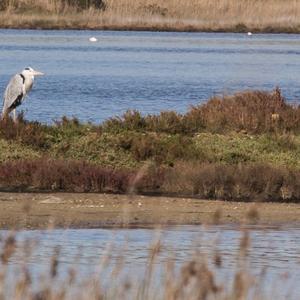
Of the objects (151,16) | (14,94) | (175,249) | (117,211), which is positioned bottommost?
(151,16)

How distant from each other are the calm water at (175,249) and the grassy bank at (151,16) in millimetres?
56530

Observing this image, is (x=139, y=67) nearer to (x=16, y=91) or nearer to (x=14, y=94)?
(x=16, y=91)

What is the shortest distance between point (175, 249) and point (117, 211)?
2.47 meters

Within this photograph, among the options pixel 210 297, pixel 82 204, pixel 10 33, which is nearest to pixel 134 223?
pixel 82 204

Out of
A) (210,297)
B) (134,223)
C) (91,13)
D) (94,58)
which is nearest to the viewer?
(210,297)

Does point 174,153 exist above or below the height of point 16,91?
below

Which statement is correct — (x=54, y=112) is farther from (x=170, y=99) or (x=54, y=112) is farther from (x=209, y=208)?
(x=209, y=208)

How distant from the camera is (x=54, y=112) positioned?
27219mm

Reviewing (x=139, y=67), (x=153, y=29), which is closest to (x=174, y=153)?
(x=139, y=67)

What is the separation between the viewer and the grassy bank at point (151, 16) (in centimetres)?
7019

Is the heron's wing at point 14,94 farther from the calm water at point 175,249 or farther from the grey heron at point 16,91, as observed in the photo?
the calm water at point 175,249

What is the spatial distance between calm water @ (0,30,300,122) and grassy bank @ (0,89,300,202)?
3.63m

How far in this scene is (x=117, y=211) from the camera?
48.5ft

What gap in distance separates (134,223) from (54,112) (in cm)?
1324
